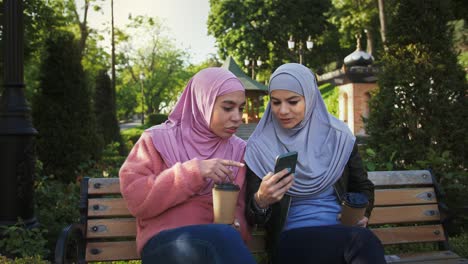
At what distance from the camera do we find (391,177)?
3691mm

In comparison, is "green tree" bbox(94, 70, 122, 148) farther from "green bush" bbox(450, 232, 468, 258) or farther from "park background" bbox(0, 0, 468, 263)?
"green bush" bbox(450, 232, 468, 258)

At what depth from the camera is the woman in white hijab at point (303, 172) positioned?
2.80m

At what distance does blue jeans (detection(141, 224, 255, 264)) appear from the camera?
240 centimetres

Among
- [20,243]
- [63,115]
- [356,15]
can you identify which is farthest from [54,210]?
[356,15]

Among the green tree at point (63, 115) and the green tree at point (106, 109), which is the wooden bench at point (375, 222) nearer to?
the green tree at point (63, 115)

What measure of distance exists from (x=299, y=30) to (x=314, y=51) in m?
2.54

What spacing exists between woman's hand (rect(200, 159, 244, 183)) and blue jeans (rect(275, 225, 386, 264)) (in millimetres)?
545

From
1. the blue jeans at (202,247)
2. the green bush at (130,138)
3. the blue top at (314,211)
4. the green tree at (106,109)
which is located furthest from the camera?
the green bush at (130,138)

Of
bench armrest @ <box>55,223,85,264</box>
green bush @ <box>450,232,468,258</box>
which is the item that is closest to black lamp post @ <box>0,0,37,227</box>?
bench armrest @ <box>55,223,85,264</box>

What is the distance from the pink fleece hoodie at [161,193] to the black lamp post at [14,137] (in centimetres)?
222

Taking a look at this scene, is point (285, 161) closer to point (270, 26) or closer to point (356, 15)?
point (356, 15)

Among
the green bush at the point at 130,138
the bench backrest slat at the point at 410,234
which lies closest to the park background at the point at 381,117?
the bench backrest slat at the point at 410,234

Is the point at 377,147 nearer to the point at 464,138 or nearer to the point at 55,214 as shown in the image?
the point at 464,138

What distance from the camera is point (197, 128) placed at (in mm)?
2953
